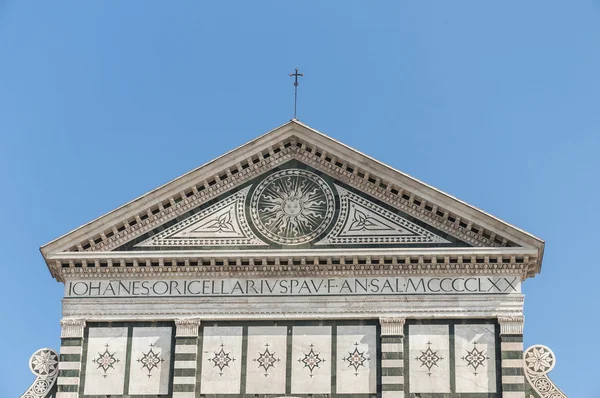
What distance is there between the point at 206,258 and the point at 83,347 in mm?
3202

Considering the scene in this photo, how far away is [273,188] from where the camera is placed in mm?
38375

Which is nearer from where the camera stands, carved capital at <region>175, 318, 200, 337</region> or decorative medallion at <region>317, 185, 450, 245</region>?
carved capital at <region>175, 318, 200, 337</region>

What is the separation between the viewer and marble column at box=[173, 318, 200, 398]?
36344 mm

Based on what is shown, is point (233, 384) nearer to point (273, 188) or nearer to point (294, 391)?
point (294, 391)

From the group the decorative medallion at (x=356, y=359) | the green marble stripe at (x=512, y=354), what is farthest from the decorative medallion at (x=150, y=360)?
the green marble stripe at (x=512, y=354)

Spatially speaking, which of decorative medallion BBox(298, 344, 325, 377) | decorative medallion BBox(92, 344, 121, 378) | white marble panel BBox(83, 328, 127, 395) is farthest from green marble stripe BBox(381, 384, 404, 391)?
decorative medallion BBox(92, 344, 121, 378)

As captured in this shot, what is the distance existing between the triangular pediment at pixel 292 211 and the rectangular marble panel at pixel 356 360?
1.93 m

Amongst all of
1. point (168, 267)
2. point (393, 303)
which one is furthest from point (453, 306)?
point (168, 267)

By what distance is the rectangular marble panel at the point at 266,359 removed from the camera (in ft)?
119

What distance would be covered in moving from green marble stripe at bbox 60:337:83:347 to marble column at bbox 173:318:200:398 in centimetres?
207

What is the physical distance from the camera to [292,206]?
38.1 metres

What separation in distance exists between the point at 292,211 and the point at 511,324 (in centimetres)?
536

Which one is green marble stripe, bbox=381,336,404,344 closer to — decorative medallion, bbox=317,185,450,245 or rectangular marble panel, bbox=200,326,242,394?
decorative medallion, bbox=317,185,450,245

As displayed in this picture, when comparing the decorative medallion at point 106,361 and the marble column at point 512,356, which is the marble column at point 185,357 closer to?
the decorative medallion at point 106,361
